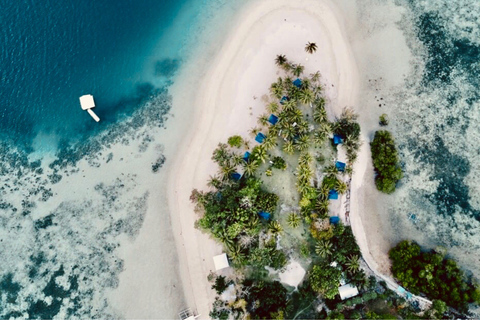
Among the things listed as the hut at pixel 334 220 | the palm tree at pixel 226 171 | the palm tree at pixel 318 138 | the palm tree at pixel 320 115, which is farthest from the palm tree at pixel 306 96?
the hut at pixel 334 220

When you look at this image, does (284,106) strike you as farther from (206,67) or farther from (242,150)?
(206,67)

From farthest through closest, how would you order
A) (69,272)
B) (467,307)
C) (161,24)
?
1. (161,24)
2. (69,272)
3. (467,307)

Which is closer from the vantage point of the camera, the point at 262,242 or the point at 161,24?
the point at 262,242

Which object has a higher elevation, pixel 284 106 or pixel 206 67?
pixel 206 67

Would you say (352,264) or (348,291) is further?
(348,291)

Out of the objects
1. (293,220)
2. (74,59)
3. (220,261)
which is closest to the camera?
(293,220)

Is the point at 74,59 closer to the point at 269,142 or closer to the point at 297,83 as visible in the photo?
the point at 269,142

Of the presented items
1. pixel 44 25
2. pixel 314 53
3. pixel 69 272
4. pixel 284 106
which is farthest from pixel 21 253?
pixel 314 53

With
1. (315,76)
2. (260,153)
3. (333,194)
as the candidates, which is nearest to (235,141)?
(260,153)
